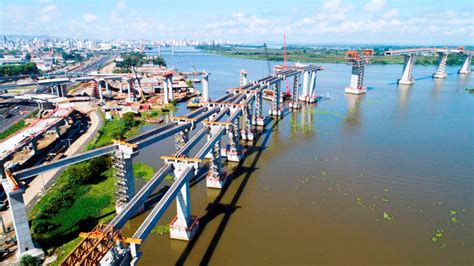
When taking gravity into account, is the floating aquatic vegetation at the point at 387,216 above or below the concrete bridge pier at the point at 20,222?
below

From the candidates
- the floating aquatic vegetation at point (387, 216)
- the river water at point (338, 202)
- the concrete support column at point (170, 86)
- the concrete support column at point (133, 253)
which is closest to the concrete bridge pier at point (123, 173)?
the river water at point (338, 202)

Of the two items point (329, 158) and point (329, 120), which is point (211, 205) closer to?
point (329, 158)

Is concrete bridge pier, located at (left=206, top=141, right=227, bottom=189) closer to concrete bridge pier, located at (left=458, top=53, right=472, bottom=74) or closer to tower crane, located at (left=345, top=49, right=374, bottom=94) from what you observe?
tower crane, located at (left=345, top=49, right=374, bottom=94)

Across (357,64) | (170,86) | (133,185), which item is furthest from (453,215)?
(357,64)

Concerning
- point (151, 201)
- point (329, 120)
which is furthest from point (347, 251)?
point (329, 120)

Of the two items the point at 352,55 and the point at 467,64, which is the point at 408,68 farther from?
the point at 467,64

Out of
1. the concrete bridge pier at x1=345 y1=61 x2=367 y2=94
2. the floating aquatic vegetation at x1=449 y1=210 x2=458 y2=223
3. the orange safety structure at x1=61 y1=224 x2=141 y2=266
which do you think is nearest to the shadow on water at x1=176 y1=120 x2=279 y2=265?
the orange safety structure at x1=61 y1=224 x2=141 y2=266

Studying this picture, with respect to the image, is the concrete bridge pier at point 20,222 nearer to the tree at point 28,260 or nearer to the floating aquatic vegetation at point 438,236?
the tree at point 28,260
